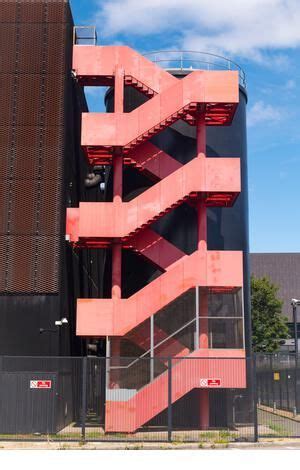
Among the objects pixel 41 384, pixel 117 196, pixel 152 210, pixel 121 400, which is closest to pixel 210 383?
pixel 121 400

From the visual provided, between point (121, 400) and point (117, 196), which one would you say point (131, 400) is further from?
point (117, 196)

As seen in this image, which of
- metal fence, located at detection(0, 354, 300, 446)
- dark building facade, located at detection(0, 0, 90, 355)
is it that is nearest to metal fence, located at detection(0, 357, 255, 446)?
metal fence, located at detection(0, 354, 300, 446)

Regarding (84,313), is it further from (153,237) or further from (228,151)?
(228,151)

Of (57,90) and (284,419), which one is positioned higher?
(57,90)

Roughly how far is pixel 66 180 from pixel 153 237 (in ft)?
15.9

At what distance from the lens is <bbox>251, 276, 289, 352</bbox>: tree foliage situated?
6419 cm

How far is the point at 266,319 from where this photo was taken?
64.5 meters

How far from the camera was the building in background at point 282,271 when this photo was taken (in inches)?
3034

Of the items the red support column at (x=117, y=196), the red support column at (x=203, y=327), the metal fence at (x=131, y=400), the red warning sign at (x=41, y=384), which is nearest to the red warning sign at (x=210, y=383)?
the metal fence at (x=131, y=400)

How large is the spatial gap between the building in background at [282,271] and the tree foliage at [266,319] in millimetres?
11043

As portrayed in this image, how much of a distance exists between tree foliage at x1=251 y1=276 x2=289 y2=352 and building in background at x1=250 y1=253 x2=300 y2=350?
1104 cm

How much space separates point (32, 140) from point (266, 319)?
42747mm

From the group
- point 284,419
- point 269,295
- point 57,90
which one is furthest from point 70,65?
point 269,295
